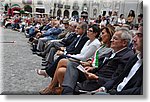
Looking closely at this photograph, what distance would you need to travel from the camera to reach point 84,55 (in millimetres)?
3086

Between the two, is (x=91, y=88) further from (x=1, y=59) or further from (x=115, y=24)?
(x=1, y=59)

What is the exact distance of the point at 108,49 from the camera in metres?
2.90

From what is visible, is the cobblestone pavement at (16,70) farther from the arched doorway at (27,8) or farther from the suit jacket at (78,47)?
the suit jacket at (78,47)

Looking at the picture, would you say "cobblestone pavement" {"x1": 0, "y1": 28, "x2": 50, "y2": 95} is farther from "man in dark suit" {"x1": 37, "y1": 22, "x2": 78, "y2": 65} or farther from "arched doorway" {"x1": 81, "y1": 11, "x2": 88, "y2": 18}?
"arched doorway" {"x1": 81, "y1": 11, "x2": 88, "y2": 18}

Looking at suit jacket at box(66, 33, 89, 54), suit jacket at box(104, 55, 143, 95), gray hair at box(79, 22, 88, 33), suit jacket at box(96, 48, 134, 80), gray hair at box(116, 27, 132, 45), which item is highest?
gray hair at box(79, 22, 88, 33)

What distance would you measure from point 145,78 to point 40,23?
102 centimetres

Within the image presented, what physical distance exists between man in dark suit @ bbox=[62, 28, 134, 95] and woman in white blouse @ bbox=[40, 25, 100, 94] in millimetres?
59

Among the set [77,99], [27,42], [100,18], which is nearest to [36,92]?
[77,99]

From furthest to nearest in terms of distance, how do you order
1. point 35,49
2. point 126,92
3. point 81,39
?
point 81,39 → point 35,49 → point 126,92

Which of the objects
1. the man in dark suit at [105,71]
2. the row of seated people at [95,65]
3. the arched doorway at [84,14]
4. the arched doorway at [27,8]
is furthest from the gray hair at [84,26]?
the arched doorway at [27,8]

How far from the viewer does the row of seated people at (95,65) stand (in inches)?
108

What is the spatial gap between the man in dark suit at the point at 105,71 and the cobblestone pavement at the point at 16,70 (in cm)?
22

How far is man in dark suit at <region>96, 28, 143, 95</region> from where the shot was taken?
106 inches

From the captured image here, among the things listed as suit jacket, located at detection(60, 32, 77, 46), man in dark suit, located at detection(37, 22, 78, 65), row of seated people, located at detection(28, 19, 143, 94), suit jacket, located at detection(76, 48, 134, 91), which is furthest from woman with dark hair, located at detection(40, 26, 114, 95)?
suit jacket, located at detection(60, 32, 77, 46)
